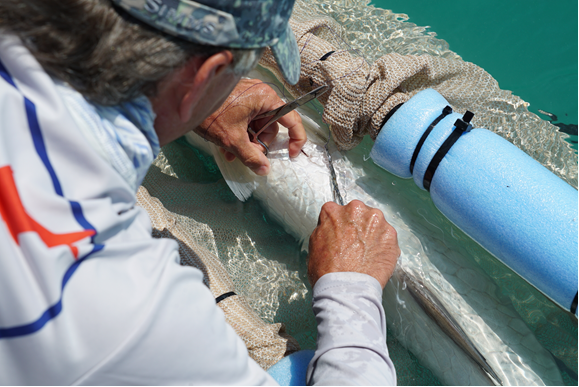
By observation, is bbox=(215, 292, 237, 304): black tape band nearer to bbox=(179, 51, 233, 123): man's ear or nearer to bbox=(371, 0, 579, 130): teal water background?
bbox=(179, 51, 233, 123): man's ear

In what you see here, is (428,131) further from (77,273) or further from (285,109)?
(77,273)

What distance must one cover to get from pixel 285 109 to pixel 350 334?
0.75 m

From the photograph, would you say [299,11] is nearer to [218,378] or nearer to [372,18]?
[372,18]

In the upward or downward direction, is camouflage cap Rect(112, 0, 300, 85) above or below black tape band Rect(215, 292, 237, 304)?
above

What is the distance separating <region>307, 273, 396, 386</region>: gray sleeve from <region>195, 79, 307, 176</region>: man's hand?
552mm

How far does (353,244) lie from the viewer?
121 centimetres

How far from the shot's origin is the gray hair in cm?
67

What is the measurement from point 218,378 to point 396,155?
36.0 inches

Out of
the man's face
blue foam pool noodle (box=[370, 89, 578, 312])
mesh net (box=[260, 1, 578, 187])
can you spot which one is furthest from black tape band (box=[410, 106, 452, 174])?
the man's face

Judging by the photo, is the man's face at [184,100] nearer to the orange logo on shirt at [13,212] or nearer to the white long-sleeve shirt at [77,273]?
the white long-sleeve shirt at [77,273]

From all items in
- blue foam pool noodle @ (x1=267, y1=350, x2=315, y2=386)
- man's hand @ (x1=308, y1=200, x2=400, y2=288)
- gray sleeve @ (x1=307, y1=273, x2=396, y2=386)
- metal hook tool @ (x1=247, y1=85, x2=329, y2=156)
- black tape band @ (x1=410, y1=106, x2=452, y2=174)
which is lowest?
blue foam pool noodle @ (x1=267, y1=350, x2=315, y2=386)

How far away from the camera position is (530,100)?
2.21 meters

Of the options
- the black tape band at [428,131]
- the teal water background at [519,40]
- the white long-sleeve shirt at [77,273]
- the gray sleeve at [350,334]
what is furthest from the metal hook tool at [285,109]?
the teal water background at [519,40]

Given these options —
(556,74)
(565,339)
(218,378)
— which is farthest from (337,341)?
(556,74)
